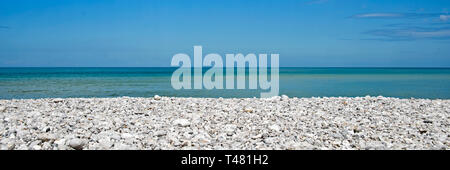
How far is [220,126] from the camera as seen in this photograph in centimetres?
692

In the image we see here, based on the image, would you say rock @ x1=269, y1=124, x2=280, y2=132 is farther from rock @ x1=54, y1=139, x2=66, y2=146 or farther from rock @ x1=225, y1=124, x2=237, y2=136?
rock @ x1=54, y1=139, x2=66, y2=146

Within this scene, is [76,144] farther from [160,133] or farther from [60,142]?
[160,133]

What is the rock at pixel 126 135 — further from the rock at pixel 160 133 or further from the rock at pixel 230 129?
the rock at pixel 230 129

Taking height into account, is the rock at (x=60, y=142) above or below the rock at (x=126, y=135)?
below

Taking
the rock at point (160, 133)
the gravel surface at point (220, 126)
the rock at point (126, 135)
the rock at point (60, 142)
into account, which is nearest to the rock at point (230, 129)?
the gravel surface at point (220, 126)

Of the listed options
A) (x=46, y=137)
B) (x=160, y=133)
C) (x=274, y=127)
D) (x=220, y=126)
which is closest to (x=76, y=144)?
(x=46, y=137)

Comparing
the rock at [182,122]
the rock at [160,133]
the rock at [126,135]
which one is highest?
the rock at [182,122]

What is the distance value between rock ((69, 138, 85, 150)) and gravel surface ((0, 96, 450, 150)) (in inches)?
0.6

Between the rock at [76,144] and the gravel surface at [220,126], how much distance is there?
16 millimetres

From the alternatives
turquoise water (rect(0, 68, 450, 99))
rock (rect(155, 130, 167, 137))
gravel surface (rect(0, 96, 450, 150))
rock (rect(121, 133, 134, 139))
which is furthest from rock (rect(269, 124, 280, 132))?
turquoise water (rect(0, 68, 450, 99))

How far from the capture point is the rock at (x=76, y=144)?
5430 mm

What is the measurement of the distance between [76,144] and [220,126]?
108 inches
